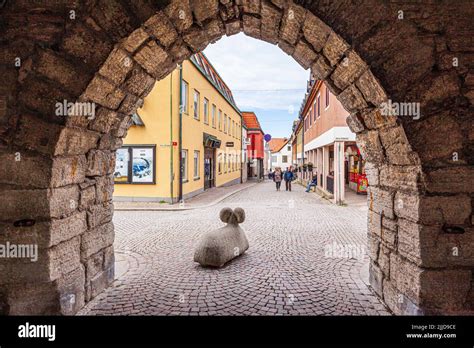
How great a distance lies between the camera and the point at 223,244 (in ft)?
15.8

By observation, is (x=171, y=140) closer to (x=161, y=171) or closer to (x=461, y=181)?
(x=161, y=171)

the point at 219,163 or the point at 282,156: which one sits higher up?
the point at 282,156

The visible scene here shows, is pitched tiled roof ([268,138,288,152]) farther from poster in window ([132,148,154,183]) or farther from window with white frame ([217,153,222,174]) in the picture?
poster in window ([132,148,154,183])

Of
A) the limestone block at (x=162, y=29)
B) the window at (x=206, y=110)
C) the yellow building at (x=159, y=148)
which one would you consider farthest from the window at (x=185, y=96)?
the limestone block at (x=162, y=29)

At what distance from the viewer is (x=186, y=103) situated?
45.6 ft

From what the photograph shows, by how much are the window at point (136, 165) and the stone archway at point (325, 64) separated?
379 inches

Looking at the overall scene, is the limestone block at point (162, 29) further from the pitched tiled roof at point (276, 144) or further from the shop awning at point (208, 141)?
the pitched tiled roof at point (276, 144)

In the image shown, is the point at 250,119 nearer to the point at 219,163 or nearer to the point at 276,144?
the point at 219,163

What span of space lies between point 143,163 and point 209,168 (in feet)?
22.9

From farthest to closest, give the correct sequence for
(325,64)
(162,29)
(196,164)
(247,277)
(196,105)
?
(196,164) < (196,105) < (247,277) < (325,64) < (162,29)

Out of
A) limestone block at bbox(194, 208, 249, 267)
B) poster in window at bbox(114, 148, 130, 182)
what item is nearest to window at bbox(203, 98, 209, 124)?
poster in window at bbox(114, 148, 130, 182)

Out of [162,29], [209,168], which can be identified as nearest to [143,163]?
[209,168]

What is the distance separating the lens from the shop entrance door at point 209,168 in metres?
18.2

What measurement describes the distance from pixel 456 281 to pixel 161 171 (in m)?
11.2
